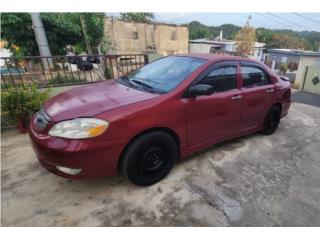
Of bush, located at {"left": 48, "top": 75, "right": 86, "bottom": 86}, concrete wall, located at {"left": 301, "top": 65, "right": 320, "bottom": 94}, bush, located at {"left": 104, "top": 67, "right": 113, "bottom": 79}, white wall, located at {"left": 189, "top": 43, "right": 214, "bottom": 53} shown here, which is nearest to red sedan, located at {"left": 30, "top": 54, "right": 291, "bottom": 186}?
bush, located at {"left": 48, "top": 75, "right": 86, "bottom": 86}

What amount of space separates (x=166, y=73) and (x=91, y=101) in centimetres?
107

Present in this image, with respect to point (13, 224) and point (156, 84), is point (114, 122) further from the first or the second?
point (13, 224)

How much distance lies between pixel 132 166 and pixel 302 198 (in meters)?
1.99

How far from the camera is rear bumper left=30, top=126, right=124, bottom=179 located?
6.41 feet

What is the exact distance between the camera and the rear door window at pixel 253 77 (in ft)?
10.4

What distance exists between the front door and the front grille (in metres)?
1.54

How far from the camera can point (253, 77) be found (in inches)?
131

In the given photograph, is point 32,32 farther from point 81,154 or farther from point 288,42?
point 288,42

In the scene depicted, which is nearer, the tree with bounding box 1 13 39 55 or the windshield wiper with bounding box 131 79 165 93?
the windshield wiper with bounding box 131 79 165 93

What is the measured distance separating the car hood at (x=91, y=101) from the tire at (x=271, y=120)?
7.91ft

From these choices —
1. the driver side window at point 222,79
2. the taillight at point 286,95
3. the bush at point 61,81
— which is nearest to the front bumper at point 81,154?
the driver side window at point 222,79

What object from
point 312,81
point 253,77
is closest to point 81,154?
point 253,77

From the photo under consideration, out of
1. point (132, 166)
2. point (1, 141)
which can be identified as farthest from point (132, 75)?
point (1, 141)

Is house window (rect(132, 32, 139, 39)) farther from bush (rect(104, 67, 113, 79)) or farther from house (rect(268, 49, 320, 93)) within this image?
bush (rect(104, 67, 113, 79))
